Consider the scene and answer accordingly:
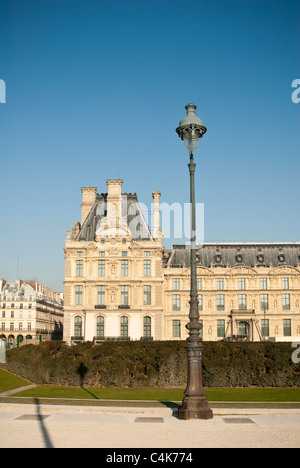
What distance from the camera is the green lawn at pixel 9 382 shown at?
83.1 feet

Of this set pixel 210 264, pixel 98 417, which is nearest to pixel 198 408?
pixel 98 417

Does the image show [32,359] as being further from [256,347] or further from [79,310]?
[79,310]

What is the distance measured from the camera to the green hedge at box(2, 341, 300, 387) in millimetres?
28109

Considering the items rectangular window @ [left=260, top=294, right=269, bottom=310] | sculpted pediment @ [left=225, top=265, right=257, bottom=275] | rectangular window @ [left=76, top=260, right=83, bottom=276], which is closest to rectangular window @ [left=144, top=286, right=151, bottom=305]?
rectangular window @ [left=76, top=260, right=83, bottom=276]

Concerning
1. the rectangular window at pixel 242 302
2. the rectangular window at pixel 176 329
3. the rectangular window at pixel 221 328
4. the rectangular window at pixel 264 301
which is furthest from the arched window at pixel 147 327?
the rectangular window at pixel 264 301

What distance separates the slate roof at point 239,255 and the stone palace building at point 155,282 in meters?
0.13

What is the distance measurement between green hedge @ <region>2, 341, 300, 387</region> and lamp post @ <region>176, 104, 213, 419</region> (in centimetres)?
1203

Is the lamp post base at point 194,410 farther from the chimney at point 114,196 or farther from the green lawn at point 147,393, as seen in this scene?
the chimney at point 114,196

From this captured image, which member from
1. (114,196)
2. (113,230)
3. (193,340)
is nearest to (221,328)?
(113,230)

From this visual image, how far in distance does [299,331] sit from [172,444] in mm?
53977

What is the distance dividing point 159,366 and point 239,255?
39274mm

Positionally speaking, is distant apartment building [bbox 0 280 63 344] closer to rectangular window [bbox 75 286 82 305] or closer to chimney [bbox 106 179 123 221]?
rectangular window [bbox 75 286 82 305]

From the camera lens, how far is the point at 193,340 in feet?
54.0

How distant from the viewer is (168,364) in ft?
95.6
